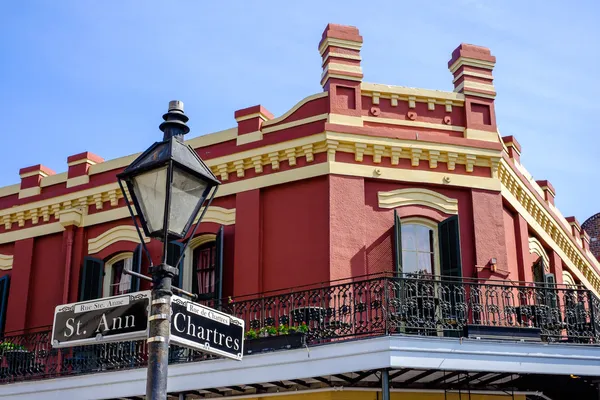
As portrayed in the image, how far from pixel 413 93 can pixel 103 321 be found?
32.5 ft

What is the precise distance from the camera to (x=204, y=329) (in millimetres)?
5980

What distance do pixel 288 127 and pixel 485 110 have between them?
3.57 m

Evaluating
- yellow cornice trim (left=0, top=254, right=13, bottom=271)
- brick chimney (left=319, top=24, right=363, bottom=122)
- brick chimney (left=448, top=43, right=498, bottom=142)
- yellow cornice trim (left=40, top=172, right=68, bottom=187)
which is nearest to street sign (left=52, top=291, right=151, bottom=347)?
brick chimney (left=319, top=24, right=363, bottom=122)

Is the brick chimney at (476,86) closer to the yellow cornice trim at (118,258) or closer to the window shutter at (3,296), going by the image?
the yellow cornice trim at (118,258)

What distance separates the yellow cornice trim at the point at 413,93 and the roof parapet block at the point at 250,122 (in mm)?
1894

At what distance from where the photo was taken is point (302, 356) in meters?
12.0

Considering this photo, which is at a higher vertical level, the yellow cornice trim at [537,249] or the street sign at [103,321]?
the yellow cornice trim at [537,249]

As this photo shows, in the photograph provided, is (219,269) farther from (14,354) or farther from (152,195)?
(152,195)

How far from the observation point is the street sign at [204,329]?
576cm

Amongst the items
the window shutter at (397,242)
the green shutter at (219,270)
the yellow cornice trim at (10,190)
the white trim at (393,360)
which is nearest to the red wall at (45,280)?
the yellow cornice trim at (10,190)

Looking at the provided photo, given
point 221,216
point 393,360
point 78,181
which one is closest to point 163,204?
point 393,360

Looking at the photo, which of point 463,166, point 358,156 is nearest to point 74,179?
point 358,156

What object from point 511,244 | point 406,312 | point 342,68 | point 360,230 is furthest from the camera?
point 511,244

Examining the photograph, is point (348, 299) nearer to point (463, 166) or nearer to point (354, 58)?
point (463, 166)
